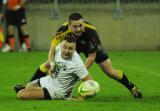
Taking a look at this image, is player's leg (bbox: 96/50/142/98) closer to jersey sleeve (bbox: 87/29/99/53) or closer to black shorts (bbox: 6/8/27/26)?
jersey sleeve (bbox: 87/29/99/53)

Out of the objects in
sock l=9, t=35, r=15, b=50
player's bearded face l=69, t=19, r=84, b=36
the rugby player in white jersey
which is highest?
player's bearded face l=69, t=19, r=84, b=36

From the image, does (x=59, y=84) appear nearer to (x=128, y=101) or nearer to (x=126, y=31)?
(x=128, y=101)

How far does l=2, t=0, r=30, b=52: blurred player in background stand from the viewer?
2320 centimetres

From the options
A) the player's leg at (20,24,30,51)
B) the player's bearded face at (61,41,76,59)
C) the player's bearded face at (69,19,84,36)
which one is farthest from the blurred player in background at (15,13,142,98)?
the player's leg at (20,24,30,51)

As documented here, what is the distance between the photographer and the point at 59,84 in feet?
38.6

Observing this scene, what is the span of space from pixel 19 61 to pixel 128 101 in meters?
8.41

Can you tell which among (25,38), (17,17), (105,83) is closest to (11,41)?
(25,38)

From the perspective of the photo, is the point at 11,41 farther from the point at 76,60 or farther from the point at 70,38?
the point at 70,38

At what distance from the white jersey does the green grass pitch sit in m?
0.21

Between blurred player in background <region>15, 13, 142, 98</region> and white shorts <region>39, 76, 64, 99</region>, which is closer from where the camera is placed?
blurred player in background <region>15, 13, 142, 98</region>

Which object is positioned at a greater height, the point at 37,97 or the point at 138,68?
the point at 37,97

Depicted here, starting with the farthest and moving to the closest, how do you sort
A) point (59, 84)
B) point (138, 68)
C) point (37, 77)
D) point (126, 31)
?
point (126, 31) → point (138, 68) → point (37, 77) → point (59, 84)

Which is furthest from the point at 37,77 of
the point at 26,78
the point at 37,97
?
the point at 26,78

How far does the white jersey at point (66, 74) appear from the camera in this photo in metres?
11.7
